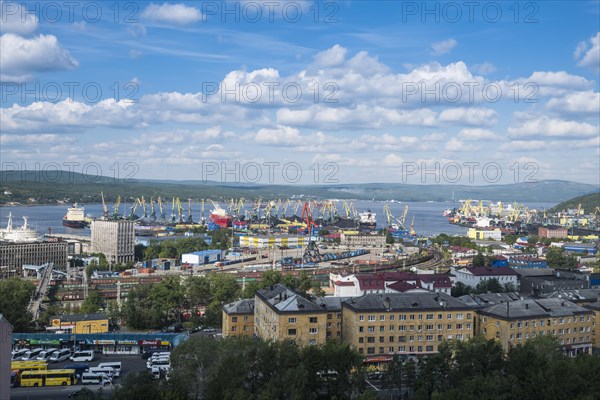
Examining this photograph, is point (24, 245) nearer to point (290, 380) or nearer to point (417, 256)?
point (417, 256)

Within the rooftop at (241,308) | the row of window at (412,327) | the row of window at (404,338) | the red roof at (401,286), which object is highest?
the red roof at (401,286)

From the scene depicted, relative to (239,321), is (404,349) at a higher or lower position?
lower

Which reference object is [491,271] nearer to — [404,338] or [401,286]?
[401,286]

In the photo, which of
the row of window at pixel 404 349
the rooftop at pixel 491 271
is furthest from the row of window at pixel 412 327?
the rooftop at pixel 491 271

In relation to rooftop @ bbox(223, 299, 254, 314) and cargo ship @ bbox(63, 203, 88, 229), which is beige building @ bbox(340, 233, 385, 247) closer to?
cargo ship @ bbox(63, 203, 88, 229)

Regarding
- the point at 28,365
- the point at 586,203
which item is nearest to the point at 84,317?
the point at 28,365

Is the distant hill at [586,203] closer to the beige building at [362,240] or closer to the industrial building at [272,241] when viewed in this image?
the beige building at [362,240]
